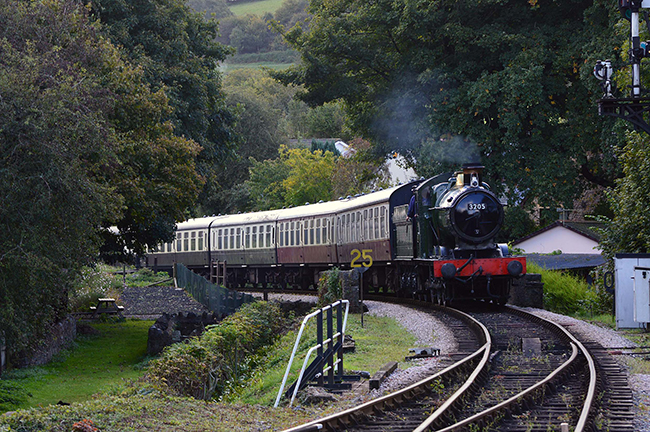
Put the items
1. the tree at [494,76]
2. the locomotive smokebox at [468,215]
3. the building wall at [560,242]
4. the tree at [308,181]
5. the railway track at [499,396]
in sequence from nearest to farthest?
the railway track at [499,396] → the locomotive smokebox at [468,215] → the tree at [494,76] → the building wall at [560,242] → the tree at [308,181]

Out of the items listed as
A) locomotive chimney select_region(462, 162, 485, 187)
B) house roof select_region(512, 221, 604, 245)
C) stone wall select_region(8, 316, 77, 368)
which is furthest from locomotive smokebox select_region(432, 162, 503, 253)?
house roof select_region(512, 221, 604, 245)

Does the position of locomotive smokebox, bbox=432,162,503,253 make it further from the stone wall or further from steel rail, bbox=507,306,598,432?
the stone wall

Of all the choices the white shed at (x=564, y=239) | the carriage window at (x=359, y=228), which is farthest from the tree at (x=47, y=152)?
the white shed at (x=564, y=239)

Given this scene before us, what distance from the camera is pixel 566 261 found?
2762 cm

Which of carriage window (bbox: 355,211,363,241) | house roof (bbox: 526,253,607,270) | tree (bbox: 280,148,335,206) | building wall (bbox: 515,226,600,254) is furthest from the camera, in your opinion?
tree (bbox: 280,148,335,206)

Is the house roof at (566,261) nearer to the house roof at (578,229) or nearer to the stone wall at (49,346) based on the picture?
the house roof at (578,229)

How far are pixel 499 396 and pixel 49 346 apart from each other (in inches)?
518

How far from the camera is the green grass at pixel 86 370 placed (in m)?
15.1

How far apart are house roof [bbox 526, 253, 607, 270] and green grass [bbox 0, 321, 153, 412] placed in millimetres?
13006

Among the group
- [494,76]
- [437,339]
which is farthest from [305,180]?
[437,339]

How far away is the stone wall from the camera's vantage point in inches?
688

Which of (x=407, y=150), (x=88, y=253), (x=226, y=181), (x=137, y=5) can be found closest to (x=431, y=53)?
(x=407, y=150)

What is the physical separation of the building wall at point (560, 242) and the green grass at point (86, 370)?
53.6ft

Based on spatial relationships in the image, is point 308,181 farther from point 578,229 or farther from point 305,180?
point 578,229
